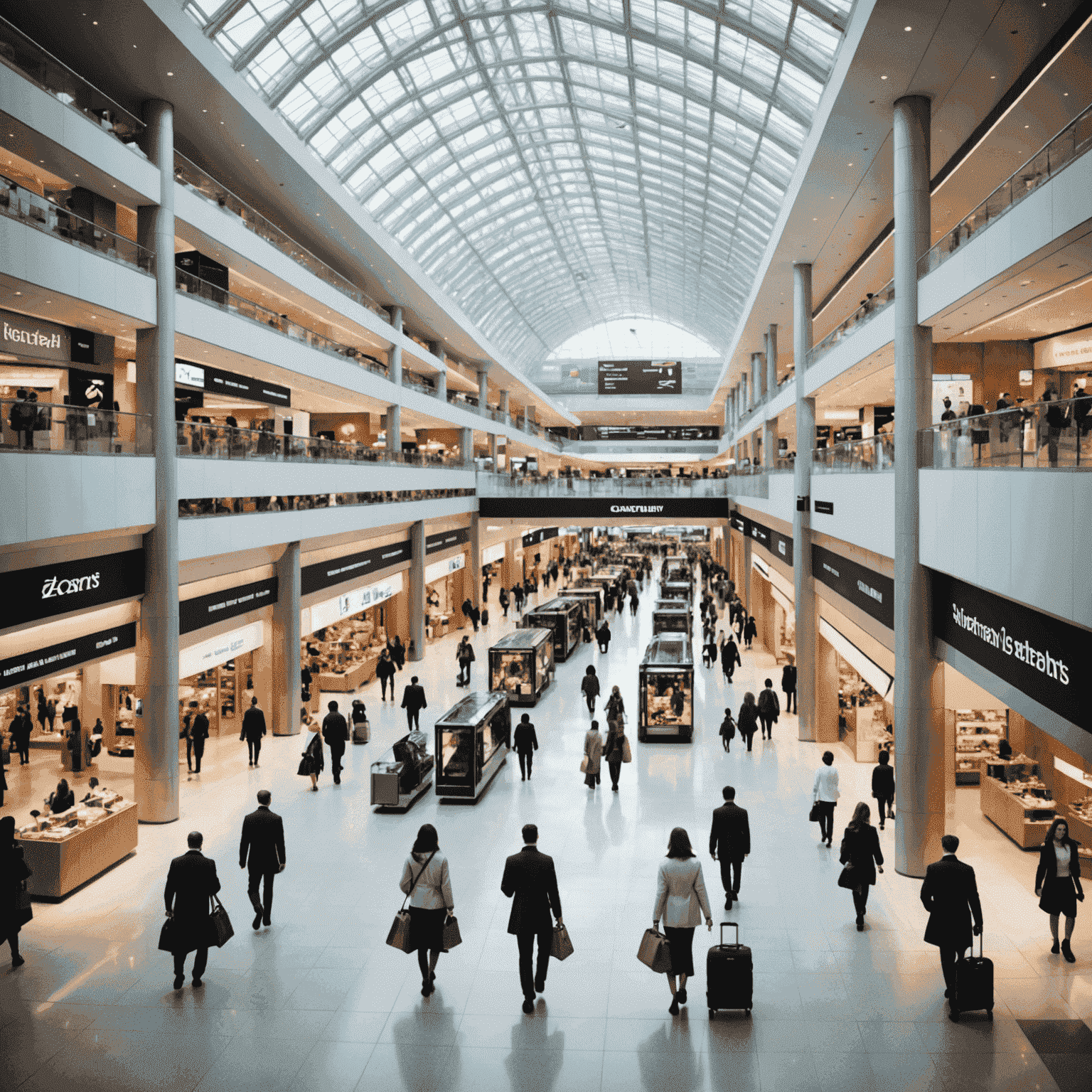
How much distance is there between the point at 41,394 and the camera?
54.0ft

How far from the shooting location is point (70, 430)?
1112cm

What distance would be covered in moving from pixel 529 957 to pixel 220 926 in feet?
9.38

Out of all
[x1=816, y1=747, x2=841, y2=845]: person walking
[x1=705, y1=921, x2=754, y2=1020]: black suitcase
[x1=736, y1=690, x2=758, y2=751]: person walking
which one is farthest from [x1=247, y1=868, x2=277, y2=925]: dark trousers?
[x1=736, y1=690, x2=758, y2=751]: person walking

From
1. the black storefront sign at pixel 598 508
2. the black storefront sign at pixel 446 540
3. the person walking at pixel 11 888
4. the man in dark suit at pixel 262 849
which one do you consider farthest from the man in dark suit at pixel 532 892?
the black storefront sign at pixel 598 508

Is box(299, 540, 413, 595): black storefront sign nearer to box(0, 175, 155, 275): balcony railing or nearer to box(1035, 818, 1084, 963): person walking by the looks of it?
box(0, 175, 155, 275): balcony railing

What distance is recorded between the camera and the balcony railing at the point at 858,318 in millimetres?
13188

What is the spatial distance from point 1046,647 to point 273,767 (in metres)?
13.4

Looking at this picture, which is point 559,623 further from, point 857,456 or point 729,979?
point 729,979

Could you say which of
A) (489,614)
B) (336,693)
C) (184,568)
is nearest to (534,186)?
(489,614)

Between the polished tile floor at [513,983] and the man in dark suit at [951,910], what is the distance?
0.41 m

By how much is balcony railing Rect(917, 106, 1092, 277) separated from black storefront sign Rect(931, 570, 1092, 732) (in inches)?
155

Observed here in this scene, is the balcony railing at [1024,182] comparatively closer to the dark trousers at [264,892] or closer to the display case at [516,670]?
the dark trousers at [264,892]

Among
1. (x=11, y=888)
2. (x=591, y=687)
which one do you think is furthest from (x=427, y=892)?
(x=591, y=687)

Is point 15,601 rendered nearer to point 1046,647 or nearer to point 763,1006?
point 763,1006
